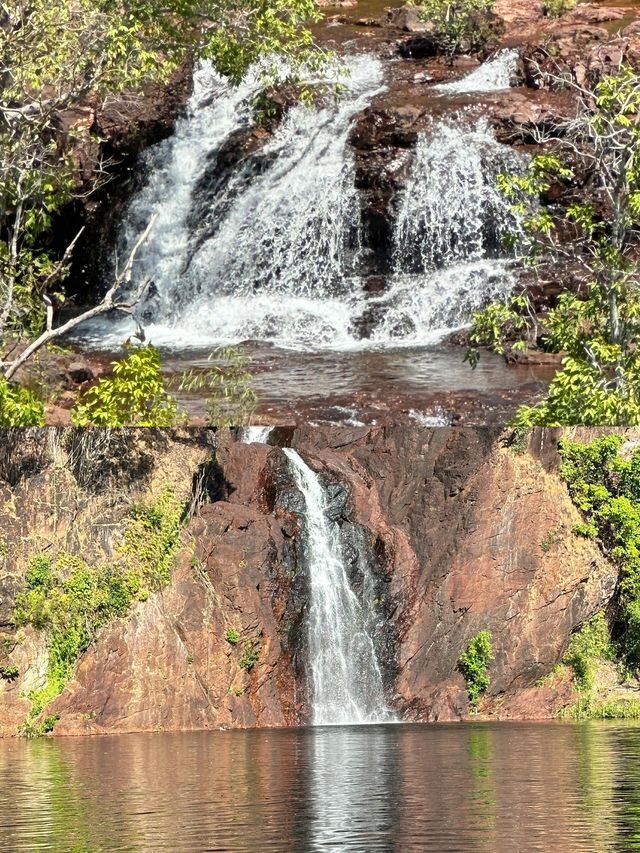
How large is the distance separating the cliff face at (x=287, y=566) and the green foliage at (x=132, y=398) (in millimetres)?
482

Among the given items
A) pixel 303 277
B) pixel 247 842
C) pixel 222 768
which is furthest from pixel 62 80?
pixel 247 842

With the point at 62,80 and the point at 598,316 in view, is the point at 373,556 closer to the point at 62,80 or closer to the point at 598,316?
the point at 598,316

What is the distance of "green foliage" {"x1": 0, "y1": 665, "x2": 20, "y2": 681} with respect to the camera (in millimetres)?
28203

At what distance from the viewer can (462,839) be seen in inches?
520

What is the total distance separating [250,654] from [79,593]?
358 centimetres

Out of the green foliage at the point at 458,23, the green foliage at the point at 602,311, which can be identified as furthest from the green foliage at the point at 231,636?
the green foliage at the point at 458,23

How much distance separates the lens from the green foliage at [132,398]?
29.9 metres

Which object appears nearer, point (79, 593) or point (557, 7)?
point (79, 593)

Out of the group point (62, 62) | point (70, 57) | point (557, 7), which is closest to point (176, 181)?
point (70, 57)

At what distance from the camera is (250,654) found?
29.4 metres

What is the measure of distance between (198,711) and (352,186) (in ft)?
68.1

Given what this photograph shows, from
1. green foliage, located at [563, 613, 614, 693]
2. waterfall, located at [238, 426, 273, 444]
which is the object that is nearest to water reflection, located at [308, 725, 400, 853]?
green foliage, located at [563, 613, 614, 693]

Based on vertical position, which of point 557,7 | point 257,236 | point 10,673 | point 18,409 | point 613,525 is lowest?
point 10,673

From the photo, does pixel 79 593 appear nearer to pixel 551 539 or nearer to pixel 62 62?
pixel 551 539
